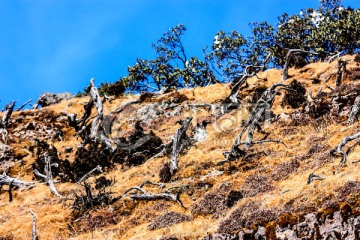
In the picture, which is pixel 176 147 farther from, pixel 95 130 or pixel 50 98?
pixel 50 98

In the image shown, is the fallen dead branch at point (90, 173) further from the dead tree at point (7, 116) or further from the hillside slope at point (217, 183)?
the dead tree at point (7, 116)

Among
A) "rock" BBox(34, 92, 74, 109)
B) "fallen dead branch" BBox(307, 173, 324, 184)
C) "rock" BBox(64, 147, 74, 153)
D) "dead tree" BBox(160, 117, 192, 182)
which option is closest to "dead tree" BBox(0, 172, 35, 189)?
"rock" BBox(64, 147, 74, 153)

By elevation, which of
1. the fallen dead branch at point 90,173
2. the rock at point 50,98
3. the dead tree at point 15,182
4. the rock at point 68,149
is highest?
the rock at point 50,98

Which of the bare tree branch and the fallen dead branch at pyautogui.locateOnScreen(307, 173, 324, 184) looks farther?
the bare tree branch

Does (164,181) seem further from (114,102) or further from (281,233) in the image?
(114,102)

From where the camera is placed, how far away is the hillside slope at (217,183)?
10.2 meters

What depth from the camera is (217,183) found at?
16.4m

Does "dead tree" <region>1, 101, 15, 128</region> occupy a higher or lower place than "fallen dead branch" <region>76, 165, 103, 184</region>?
higher

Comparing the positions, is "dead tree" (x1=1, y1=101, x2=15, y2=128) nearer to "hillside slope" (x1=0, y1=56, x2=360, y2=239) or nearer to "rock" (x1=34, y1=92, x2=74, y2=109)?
"hillside slope" (x1=0, y1=56, x2=360, y2=239)

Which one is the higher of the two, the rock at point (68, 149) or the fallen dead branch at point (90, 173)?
the rock at point (68, 149)

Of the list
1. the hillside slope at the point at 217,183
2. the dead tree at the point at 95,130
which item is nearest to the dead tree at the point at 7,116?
the hillside slope at the point at 217,183

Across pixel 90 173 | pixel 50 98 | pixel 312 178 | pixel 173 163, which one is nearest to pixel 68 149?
pixel 90 173

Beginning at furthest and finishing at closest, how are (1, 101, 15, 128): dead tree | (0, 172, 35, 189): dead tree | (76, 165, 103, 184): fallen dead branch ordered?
(1, 101, 15, 128): dead tree < (0, 172, 35, 189): dead tree < (76, 165, 103, 184): fallen dead branch

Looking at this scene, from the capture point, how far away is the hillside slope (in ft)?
33.3
